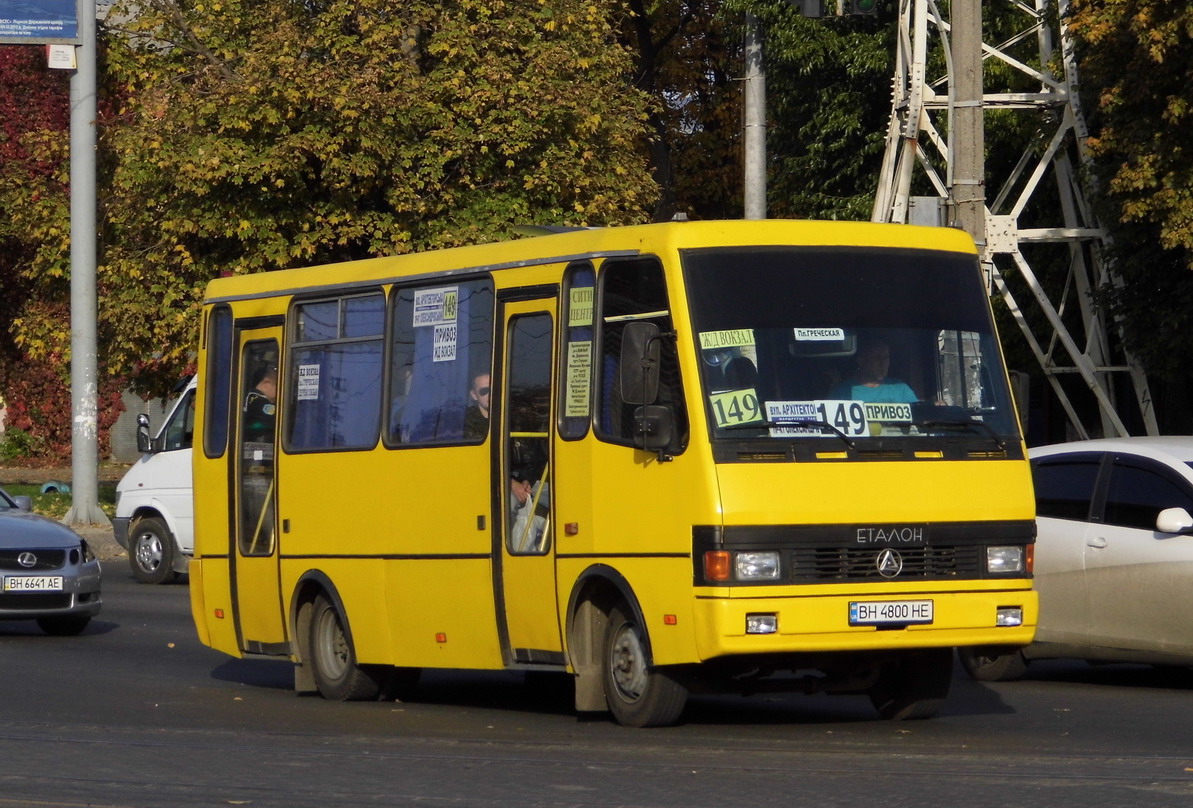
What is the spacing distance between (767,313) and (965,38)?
9013 mm

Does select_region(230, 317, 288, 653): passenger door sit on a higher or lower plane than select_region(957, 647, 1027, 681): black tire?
higher

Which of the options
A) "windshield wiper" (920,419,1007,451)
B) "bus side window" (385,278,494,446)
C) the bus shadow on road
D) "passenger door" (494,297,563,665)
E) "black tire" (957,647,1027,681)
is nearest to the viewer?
"windshield wiper" (920,419,1007,451)

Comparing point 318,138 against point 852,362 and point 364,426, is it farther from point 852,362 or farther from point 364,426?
point 852,362

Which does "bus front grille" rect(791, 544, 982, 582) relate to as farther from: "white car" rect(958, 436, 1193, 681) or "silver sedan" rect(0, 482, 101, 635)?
"silver sedan" rect(0, 482, 101, 635)

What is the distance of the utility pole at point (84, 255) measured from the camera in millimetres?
28250

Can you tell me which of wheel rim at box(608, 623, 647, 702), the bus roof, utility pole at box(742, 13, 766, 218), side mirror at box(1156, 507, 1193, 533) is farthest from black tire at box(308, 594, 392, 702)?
utility pole at box(742, 13, 766, 218)

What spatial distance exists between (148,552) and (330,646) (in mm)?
10714

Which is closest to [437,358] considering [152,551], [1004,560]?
[1004,560]

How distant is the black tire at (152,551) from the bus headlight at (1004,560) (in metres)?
Answer: 14.0

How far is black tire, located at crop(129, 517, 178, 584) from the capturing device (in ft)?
74.2

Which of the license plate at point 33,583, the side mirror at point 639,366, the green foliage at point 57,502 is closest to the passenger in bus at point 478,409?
the side mirror at point 639,366

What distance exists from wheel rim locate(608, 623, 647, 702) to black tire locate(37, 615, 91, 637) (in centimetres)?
775

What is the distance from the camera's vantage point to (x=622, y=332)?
405 inches

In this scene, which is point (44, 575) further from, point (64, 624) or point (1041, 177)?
point (1041, 177)
